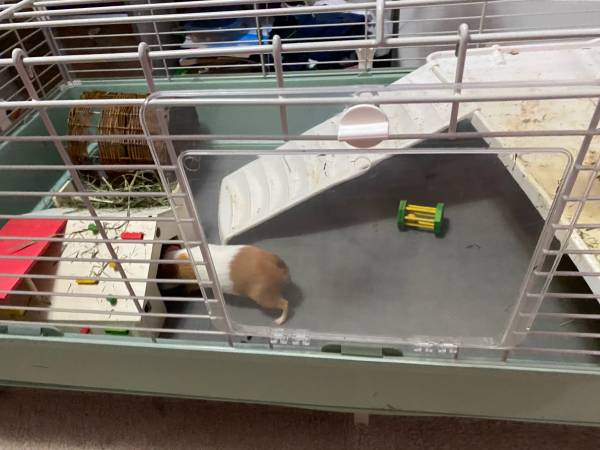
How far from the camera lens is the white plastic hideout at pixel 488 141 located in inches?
31.5

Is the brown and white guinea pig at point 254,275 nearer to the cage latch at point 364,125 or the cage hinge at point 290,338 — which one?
the cage hinge at point 290,338

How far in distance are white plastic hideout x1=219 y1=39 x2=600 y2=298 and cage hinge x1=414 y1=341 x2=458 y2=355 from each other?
23 cm

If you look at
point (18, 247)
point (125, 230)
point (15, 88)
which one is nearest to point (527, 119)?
point (125, 230)

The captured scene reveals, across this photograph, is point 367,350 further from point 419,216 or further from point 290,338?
point 419,216

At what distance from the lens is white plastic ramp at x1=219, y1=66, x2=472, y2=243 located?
886mm

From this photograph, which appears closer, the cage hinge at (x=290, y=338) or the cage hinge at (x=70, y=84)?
the cage hinge at (x=290, y=338)

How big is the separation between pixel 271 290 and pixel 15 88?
1.34m

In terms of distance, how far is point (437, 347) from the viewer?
0.68 metres

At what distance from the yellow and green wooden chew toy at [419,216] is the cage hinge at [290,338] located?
0.30 m

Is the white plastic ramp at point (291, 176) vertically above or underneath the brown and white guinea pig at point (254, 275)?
above

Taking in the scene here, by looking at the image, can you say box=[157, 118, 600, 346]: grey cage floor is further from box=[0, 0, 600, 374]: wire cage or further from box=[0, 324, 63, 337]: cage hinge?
box=[0, 324, 63, 337]: cage hinge

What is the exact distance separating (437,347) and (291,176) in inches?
16.1

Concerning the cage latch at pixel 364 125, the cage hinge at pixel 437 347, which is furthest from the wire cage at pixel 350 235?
the cage latch at pixel 364 125

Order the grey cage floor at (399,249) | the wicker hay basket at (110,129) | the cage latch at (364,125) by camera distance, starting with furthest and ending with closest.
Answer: the wicker hay basket at (110,129)
the grey cage floor at (399,249)
the cage latch at (364,125)
